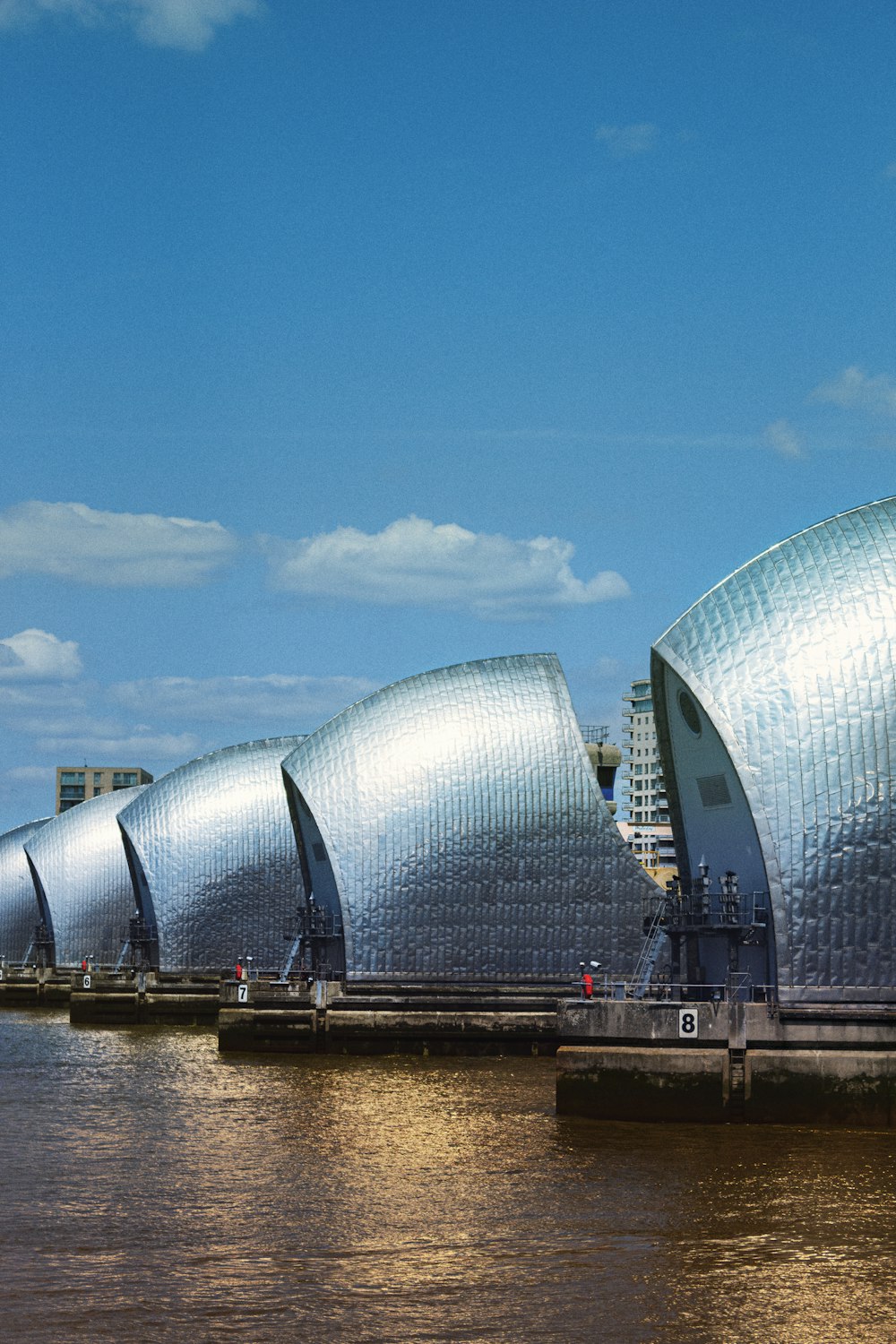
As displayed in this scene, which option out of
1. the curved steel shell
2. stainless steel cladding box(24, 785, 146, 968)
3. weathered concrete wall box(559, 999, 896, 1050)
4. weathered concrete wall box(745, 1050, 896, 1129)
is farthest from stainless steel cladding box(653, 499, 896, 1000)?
the curved steel shell

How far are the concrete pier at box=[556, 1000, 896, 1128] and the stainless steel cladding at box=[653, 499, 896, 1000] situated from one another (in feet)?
10.2

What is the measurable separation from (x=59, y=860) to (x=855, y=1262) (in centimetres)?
6692

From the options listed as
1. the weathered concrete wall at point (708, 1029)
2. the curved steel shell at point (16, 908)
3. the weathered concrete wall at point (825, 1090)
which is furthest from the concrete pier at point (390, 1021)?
the curved steel shell at point (16, 908)

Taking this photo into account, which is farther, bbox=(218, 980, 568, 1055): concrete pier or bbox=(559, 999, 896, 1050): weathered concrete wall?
bbox=(218, 980, 568, 1055): concrete pier

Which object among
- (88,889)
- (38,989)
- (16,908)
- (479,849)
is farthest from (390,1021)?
(16,908)

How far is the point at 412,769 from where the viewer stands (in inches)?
2147

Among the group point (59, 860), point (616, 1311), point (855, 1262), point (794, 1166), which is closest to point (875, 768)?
point (794, 1166)

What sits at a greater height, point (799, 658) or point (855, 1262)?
point (799, 658)

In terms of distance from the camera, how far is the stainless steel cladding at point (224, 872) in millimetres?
69062

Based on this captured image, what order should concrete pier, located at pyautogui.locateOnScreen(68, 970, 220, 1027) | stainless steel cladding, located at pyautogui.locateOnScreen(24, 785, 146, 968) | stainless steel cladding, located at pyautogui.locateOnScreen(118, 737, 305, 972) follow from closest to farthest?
concrete pier, located at pyautogui.locateOnScreen(68, 970, 220, 1027) < stainless steel cladding, located at pyautogui.locateOnScreen(118, 737, 305, 972) < stainless steel cladding, located at pyautogui.locateOnScreen(24, 785, 146, 968)

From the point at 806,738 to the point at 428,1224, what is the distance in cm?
1708

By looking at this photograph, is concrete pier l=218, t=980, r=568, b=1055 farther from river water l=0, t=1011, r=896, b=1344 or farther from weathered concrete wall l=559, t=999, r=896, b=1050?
weathered concrete wall l=559, t=999, r=896, b=1050

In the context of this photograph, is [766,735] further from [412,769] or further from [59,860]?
[59,860]

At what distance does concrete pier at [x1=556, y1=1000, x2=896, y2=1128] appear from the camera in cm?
3275
